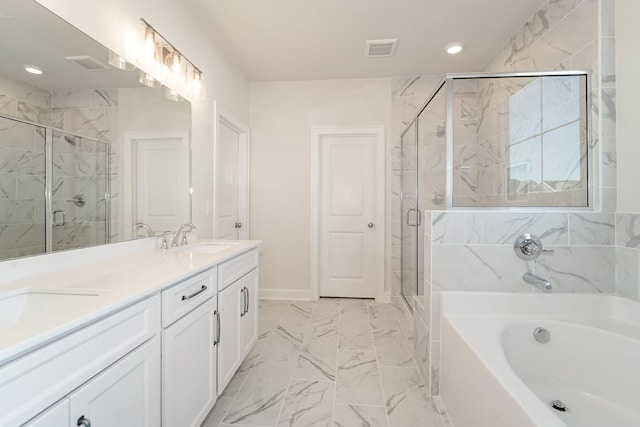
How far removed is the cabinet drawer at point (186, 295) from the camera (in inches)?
41.3

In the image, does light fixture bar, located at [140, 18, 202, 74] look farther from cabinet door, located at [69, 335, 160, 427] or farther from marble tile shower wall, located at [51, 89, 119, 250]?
cabinet door, located at [69, 335, 160, 427]

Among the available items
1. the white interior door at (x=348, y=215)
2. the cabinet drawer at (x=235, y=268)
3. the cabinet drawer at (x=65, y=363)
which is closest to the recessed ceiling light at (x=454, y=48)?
the white interior door at (x=348, y=215)

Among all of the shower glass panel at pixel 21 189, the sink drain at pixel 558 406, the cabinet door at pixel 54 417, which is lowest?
the sink drain at pixel 558 406

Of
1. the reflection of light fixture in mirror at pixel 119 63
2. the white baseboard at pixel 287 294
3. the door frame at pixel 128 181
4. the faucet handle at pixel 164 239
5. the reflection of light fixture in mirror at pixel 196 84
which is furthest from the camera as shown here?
the white baseboard at pixel 287 294

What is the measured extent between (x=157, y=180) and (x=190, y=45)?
3.57ft

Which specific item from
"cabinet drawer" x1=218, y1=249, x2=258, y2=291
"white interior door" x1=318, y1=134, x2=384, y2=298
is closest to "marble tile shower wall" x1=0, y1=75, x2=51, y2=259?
"cabinet drawer" x1=218, y1=249, x2=258, y2=291

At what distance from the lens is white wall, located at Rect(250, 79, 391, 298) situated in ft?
10.4

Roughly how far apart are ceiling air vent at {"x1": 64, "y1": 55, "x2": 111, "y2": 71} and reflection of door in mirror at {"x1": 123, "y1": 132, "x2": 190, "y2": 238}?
0.33 metres

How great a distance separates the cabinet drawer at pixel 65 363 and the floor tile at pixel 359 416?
3.58 ft

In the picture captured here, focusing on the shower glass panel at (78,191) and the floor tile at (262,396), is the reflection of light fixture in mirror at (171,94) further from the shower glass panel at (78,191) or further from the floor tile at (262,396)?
the floor tile at (262,396)

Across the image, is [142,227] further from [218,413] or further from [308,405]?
[308,405]

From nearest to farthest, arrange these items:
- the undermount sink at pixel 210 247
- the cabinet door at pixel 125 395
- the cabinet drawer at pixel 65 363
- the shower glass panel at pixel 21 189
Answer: the cabinet drawer at pixel 65 363, the cabinet door at pixel 125 395, the shower glass panel at pixel 21 189, the undermount sink at pixel 210 247

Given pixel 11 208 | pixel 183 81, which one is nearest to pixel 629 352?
pixel 11 208

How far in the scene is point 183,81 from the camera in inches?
75.2
